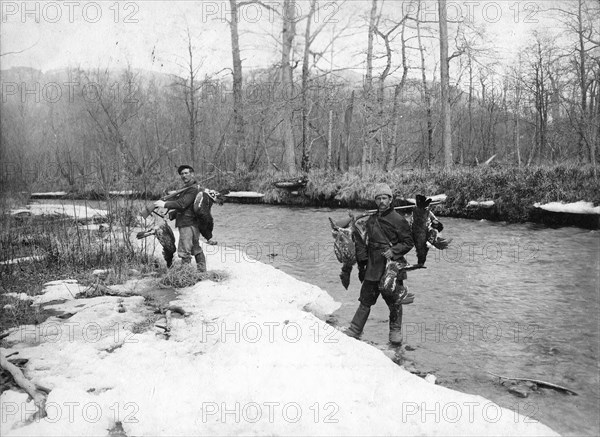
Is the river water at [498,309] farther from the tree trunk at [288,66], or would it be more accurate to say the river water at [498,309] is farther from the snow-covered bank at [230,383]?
the tree trunk at [288,66]

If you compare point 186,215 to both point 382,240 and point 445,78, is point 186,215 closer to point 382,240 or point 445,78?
point 382,240

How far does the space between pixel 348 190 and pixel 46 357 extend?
46.7ft

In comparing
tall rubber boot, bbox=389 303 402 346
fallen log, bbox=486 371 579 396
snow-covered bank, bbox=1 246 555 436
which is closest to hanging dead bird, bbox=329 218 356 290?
tall rubber boot, bbox=389 303 402 346

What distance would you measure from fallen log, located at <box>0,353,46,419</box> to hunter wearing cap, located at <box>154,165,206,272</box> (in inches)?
153

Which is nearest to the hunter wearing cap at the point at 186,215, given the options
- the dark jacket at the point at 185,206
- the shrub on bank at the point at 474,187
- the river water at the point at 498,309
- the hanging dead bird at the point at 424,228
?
the dark jacket at the point at 185,206

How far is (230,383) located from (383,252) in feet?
7.78

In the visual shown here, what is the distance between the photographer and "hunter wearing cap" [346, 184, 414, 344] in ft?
18.0

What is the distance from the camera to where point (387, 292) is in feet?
18.1

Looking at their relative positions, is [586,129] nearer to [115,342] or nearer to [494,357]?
[494,357]

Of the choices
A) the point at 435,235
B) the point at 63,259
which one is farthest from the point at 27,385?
the point at 63,259

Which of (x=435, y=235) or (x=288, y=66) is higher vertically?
(x=288, y=66)

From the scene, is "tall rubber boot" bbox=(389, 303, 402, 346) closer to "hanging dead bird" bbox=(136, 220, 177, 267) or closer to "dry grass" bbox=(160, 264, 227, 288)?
"dry grass" bbox=(160, 264, 227, 288)

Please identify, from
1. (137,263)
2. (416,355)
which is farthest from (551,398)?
(137,263)

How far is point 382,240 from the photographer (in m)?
5.59
